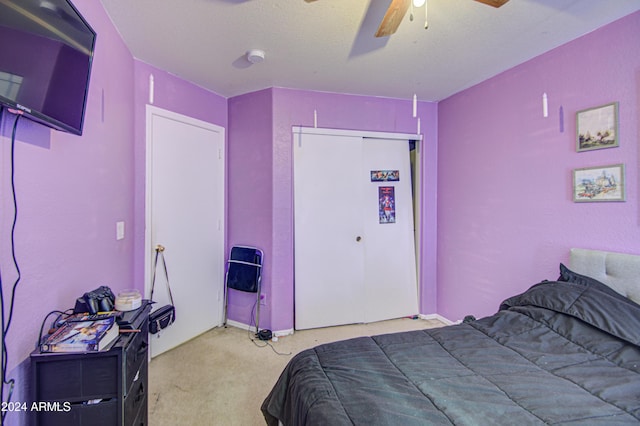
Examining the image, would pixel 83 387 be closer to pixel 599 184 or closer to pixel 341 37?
pixel 341 37

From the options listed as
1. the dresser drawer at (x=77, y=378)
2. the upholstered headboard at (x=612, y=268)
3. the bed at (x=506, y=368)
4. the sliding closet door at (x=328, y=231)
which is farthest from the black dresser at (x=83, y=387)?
the upholstered headboard at (x=612, y=268)

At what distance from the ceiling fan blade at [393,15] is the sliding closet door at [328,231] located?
1.53 m

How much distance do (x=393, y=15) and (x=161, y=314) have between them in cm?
264

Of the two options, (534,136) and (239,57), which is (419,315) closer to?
(534,136)

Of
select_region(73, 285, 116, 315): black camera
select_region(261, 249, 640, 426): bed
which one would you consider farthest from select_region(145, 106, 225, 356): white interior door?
select_region(261, 249, 640, 426): bed

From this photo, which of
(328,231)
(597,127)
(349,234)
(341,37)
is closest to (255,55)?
(341,37)

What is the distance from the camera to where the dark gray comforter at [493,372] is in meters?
1.04

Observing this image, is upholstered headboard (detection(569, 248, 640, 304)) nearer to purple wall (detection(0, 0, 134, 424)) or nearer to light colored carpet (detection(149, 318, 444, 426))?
light colored carpet (detection(149, 318, 444, 426))

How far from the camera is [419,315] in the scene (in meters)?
3.34

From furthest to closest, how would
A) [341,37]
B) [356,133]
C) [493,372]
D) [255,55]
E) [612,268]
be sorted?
[356,133], [255,55], [341,37], [612,268], [493,372]

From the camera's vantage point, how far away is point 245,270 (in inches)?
117

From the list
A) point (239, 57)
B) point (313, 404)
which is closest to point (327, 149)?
point (239, 57)

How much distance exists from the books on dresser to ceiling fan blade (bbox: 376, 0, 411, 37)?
6.36 feet

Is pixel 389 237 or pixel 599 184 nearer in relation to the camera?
pixel 599 184
